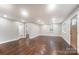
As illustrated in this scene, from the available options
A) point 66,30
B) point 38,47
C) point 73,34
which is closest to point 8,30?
point 38,47

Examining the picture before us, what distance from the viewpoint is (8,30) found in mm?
2729

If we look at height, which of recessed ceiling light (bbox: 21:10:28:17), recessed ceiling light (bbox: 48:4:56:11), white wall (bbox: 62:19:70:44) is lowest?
white wall (bbox: 62:19:70:44)

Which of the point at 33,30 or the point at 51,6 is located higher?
the point at 51,6

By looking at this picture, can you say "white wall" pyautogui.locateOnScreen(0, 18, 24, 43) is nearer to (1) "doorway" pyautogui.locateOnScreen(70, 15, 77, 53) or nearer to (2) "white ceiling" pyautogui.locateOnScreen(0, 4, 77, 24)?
(2) "white ceiling" pyautogui.locateOnScreen(0, 4, 77, 24)

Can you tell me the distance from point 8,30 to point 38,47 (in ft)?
3.22

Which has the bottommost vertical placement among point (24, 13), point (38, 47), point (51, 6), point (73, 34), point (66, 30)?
point (38, 47)

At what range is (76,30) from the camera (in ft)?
8.66

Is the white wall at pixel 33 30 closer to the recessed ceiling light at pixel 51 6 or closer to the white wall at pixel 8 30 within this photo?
the white wall at pixel 8 30

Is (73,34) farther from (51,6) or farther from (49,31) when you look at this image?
(51,6)

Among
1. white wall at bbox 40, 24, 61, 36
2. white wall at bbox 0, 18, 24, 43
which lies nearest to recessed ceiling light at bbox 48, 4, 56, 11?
white wall at bbox 40, 24, 61, 36

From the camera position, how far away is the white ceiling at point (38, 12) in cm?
244

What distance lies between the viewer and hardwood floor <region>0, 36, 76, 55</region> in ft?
8.28

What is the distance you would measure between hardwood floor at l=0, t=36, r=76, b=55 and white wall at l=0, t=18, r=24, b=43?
148 millimetres

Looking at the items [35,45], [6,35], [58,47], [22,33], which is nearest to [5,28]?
[6,35]
